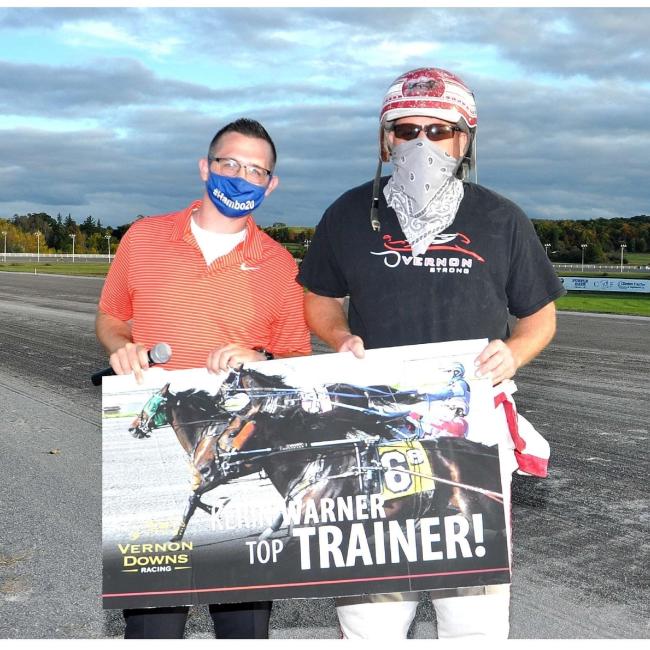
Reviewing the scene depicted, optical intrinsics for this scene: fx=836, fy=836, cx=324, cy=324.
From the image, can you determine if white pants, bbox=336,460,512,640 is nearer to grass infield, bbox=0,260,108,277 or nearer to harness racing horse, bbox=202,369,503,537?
harness racing horse, bbox=202,369,503,537

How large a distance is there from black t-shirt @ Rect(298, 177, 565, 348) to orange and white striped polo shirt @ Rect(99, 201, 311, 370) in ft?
1.24

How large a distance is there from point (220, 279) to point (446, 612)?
1443 mm

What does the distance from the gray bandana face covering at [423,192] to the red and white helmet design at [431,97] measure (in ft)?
0.36

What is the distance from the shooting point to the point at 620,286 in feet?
A: 131

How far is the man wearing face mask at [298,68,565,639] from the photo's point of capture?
283 cm

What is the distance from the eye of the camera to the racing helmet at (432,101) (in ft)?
9.39

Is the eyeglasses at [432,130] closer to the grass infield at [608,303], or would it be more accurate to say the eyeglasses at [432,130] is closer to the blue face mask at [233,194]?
the blue face mask at [233,194]

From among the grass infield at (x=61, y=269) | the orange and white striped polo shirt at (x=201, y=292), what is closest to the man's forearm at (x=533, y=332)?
the orange and white striped polo shirt at (x=201, y=292)

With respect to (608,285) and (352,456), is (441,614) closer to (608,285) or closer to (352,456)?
(352,456)

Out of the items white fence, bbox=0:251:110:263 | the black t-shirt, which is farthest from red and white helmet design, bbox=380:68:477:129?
white fence, bbox=0:251:110:263

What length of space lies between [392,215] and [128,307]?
1182 millimetres

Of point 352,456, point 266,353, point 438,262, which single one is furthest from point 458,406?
point 266,353

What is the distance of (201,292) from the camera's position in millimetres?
3154

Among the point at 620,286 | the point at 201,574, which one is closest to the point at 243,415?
the point at 201,574
